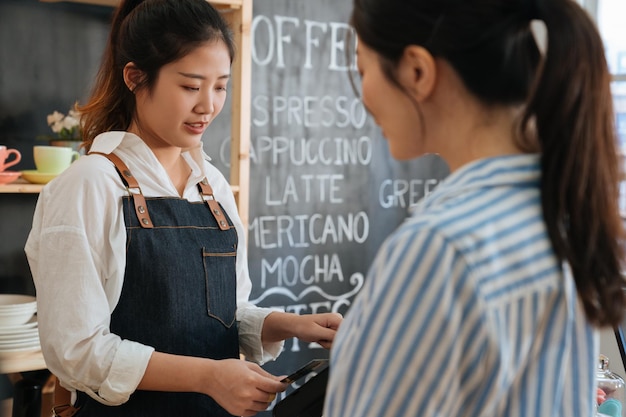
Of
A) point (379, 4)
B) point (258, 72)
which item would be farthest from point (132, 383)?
point (258, 72)

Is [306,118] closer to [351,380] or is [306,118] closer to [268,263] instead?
[268,263]

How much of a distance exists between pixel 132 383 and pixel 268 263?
2012 millimetres

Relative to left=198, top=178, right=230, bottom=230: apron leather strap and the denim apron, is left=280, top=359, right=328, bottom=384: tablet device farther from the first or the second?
left=198, top=178, right=230, bottom=230: apron leather strap

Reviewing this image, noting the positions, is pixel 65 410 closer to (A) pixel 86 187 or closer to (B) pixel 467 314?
(A) pixel 86 187

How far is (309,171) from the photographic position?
347 cm

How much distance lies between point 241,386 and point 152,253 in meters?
0.33

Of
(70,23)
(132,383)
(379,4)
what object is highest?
(70,23)

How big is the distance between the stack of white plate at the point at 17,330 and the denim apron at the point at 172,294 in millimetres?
934

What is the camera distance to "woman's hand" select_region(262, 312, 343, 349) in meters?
1.56

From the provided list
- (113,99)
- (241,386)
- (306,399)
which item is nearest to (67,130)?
(113,99)

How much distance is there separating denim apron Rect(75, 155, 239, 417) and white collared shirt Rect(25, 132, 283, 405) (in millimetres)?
37

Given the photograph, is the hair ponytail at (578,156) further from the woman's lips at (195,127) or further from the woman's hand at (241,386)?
the woman's lips at (195,127)

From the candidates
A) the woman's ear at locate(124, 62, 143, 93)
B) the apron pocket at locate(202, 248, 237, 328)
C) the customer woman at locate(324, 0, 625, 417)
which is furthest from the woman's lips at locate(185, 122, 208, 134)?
the customer woman at locate(324, 0, 625, 417)

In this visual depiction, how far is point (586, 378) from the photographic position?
2.63 feet
